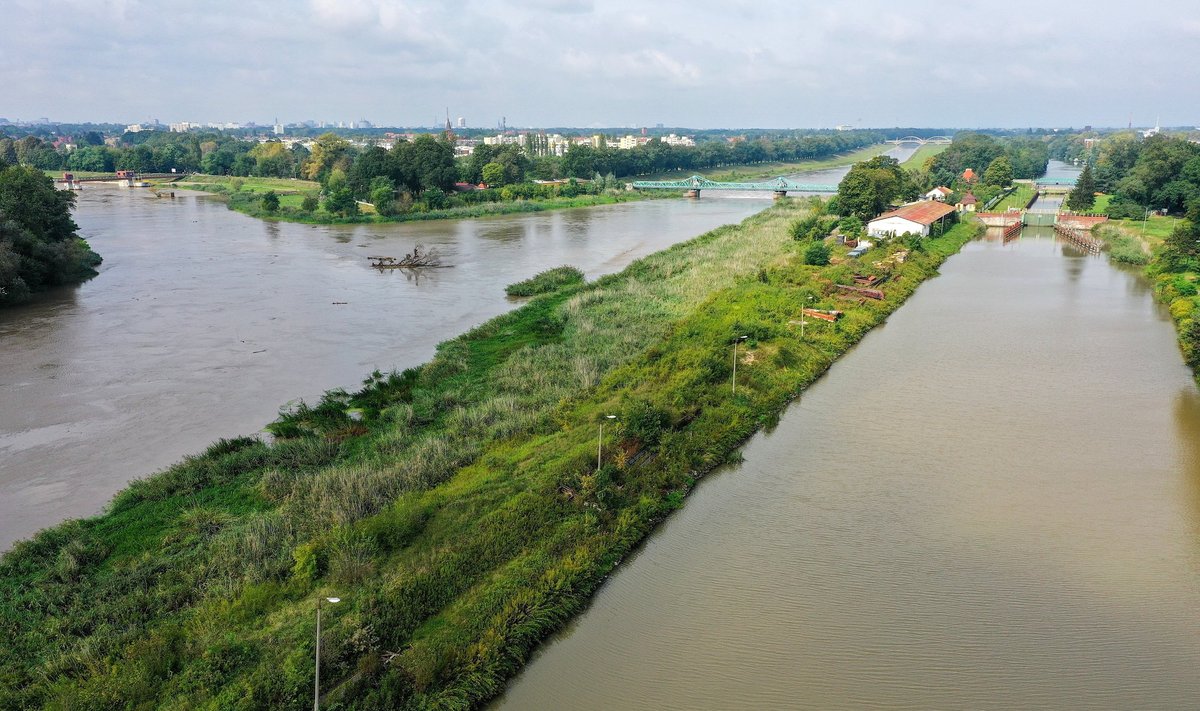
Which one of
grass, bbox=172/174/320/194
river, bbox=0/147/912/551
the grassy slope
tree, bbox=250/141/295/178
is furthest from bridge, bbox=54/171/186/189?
the grassy slope

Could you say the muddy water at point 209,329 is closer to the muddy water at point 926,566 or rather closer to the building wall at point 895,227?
the muddy water at point 926,566

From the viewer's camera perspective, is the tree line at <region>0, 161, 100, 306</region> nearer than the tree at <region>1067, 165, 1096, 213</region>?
Yes

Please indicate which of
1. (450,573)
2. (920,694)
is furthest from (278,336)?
(920,694)

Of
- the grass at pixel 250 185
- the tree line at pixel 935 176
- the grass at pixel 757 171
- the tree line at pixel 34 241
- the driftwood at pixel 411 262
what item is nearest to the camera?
the tree line at pixel 34 241

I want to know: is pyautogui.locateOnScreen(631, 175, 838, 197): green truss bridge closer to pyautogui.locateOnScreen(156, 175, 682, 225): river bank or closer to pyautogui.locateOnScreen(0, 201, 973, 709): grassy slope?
pyautogui.locateOnScreen(156, 175, 682, 225): river bank

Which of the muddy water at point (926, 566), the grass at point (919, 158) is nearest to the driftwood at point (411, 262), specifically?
the muddy water at point (926, 566)
